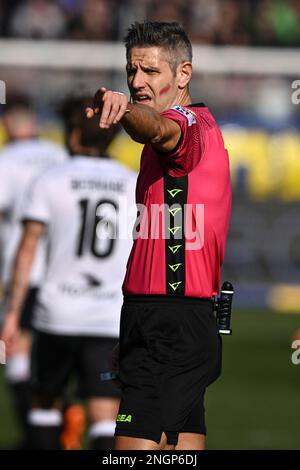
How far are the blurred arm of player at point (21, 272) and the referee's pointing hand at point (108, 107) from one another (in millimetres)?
2894

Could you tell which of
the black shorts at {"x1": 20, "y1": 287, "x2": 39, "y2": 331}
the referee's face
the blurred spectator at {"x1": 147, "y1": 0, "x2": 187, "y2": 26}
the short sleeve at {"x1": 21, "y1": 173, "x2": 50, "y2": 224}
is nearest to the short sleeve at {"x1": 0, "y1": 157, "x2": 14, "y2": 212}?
the black shorts at {"x1": 20, "y1": 287, "x2": 39, "y2": 331}

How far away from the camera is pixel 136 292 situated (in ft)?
15.7

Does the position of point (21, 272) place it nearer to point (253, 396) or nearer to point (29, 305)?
point (29, 305)

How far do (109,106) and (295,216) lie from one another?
12178mm

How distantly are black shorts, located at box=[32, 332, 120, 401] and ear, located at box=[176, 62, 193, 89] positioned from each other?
2324mm

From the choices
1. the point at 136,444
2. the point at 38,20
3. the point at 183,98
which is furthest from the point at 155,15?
the point at 136,444

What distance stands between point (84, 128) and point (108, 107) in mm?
2937

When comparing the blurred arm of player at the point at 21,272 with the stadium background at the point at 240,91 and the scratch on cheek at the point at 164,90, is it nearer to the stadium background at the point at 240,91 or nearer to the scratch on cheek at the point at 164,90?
the scratch on cheek at the point at 164,90

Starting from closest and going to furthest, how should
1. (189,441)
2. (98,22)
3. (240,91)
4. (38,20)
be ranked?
1. (189,441)
2. (98,22)
3. (240,91)
4. (38,20)

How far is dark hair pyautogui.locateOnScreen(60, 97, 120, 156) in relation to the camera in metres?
6.80

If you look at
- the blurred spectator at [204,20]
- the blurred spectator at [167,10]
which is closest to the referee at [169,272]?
the blurred spectator at [167,10]

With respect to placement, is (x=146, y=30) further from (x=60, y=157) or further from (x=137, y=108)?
(x=60, y=157)

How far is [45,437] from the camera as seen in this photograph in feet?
22.7
